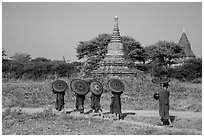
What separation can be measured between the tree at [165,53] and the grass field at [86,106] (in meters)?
21.6

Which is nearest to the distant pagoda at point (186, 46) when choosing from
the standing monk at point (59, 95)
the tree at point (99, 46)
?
the tree at point (99, 46)

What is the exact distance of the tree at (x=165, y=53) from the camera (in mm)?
45531

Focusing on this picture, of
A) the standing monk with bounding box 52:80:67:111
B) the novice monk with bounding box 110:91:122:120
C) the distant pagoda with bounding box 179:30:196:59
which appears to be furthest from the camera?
the distant pagoda with bounding box 179:30:196:59

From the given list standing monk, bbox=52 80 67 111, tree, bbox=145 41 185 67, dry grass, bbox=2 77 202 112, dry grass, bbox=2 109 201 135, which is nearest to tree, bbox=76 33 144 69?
tree, bbox=145 41 185 67

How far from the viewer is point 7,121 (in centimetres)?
1224

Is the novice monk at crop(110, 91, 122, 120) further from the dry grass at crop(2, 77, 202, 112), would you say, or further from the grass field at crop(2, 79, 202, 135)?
the dry grass at crop(2, 77, 202, 112)

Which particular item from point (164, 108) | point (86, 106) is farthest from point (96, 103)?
point (164, 108)

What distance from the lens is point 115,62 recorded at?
2830 centimetres

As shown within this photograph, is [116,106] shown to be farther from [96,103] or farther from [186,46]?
[186,46]

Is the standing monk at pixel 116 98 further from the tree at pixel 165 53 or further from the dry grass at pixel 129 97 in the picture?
the tree at pixel 165 53

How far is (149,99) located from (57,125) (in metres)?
8.54

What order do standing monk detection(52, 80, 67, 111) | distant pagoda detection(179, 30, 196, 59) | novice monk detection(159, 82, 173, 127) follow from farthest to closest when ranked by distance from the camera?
1. distant pagoda detection(179, 30, 196, 59)
2. standing monk detection(52, 80, 67, 111)
3. novice monk detection(159, 82, 173, 127)

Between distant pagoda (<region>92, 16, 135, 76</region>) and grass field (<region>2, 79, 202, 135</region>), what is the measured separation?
304cm

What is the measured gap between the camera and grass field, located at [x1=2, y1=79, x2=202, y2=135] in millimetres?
10992
